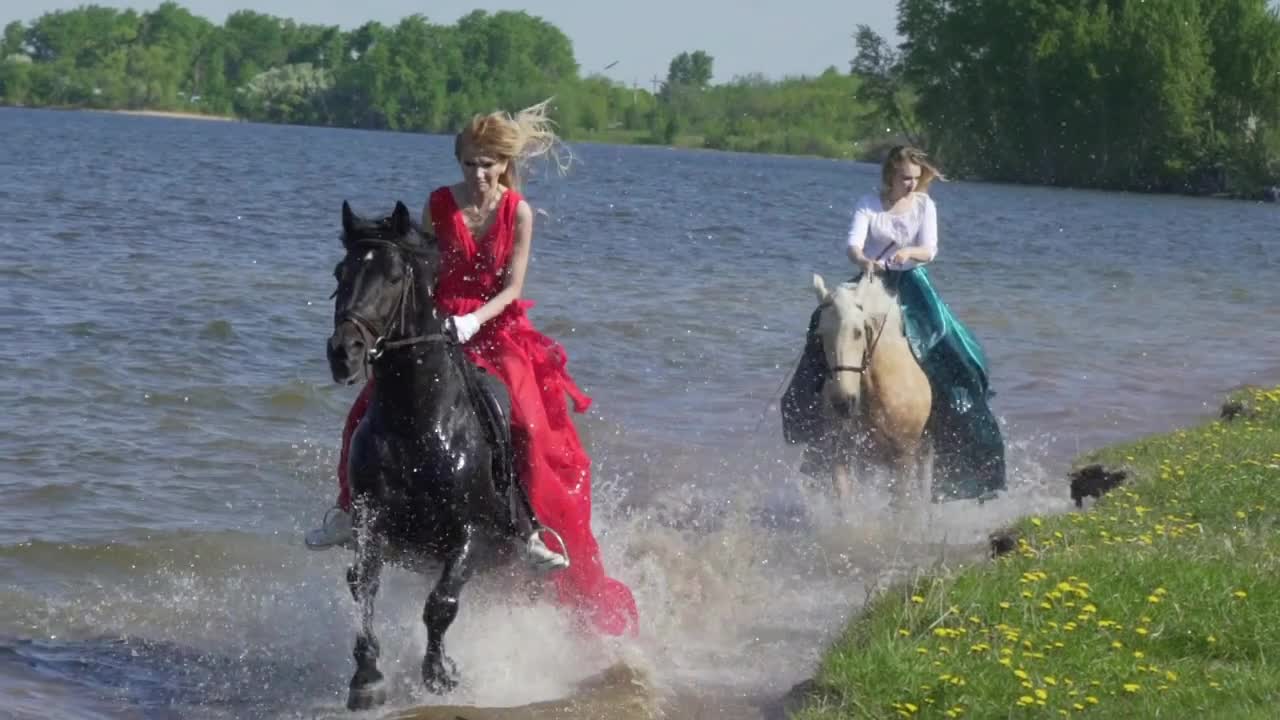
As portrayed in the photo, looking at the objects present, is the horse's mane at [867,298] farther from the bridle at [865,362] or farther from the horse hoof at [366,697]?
the horse hoof at [366,697]

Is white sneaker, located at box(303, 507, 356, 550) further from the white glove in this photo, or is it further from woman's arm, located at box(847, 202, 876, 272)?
woman's arm, located at box(847, 202, 876, 272)

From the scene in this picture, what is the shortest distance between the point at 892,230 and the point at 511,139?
13.1 feet

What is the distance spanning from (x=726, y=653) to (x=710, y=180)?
240 feet

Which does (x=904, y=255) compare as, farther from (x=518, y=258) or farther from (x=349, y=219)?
(x=349, y=219)

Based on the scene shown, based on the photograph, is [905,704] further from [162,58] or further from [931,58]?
[162,58]

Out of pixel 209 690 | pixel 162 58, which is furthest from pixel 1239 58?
pixel 162 58

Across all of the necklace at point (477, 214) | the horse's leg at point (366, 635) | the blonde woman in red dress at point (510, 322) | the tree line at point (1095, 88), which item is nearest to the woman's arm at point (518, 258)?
the blonde woman in red dress at point (510, 322)

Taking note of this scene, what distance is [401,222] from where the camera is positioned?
7.50 metres

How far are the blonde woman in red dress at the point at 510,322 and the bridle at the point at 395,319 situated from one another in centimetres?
53

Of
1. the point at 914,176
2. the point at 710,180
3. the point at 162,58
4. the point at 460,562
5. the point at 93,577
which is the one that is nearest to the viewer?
the point at 460,562

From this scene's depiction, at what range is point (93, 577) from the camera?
1104 cm


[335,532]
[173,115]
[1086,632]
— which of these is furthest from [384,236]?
[173,115]

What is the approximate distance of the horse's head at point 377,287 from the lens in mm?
7062

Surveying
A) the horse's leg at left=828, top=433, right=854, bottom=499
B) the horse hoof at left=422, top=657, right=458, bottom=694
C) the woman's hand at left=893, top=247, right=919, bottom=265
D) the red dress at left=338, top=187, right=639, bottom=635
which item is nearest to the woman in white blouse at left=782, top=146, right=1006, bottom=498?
the woman's hand at left=893, top=247, right=919, bottom=265
